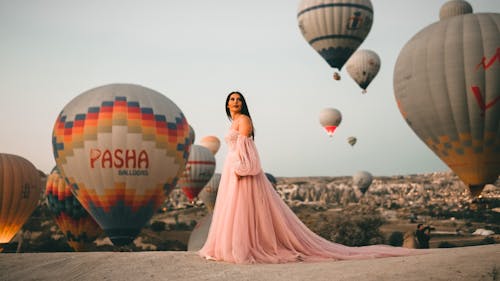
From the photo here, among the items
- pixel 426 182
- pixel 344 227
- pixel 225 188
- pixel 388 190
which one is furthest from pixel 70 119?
pixel 426 182

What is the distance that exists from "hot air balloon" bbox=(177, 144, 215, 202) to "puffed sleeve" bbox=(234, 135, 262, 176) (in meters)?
41.5

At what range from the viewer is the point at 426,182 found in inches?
4373

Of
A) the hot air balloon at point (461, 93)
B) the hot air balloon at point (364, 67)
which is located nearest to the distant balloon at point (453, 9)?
the hot air balloon at point (461, 93)

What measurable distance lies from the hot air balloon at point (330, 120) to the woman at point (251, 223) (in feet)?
172

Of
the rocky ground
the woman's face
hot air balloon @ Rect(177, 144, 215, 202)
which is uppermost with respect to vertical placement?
the woman's face

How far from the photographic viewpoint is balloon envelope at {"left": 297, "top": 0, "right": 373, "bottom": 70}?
34250 millimetres

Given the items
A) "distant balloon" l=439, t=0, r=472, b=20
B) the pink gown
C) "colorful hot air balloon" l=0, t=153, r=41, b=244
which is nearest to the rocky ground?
"colorful hot air balloon" l=0, t=153, r=41, b=244

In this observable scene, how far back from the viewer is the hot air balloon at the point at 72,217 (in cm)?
3319

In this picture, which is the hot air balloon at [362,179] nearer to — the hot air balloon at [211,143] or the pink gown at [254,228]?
the hot air balloon at [211,143]

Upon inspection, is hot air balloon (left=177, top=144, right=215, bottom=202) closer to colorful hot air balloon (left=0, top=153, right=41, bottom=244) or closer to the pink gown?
colorful hot air balloon (left=0, top=153, right=41, bottom=244)

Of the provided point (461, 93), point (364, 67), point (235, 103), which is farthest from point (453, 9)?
point (235, 103)

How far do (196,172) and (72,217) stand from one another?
701 inches

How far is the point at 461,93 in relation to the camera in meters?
26.8

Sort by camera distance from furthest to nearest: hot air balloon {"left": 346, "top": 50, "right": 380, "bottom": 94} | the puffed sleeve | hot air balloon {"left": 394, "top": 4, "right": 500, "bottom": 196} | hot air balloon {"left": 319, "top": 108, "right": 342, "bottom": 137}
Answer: hot air balloon {"left": 319, "top": 108, "right": 342, "bottom": 137}, hot air balloon {"left": 346, "top": 50, "right": 380, "bottom": 94}, hot air balloon {"left": 394, "top": 4, "right": 500, "bottom": 196}, the puffed sleeve
